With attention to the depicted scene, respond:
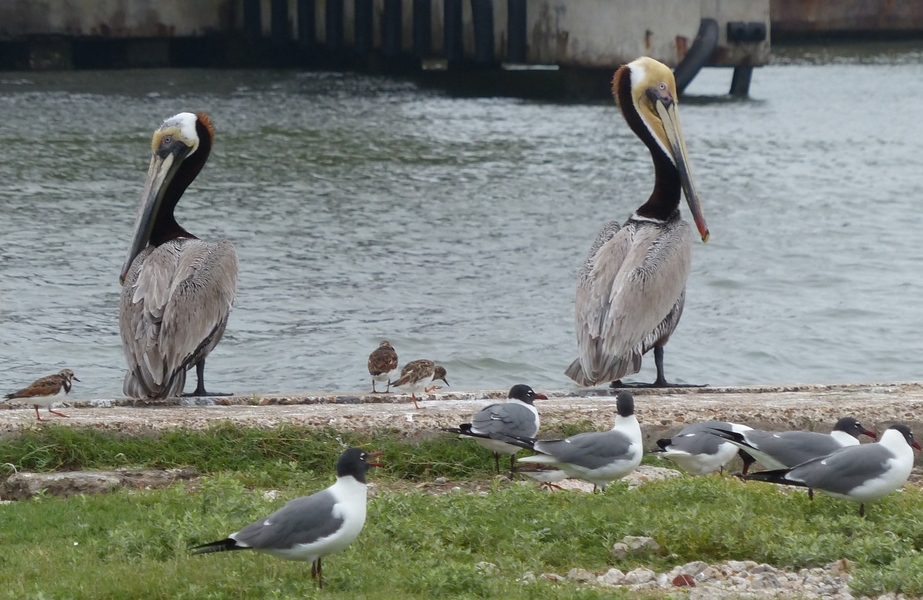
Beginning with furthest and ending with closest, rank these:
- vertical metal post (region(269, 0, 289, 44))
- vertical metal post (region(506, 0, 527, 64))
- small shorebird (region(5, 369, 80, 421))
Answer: vertical metal post (region(269, 0, 289, 44))
vertical metal post (region(506, 0, 527, 64))
small shorebird (region(5, 369, 80, 421))

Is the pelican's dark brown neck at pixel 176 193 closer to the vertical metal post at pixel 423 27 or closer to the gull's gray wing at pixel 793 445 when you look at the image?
the gull's gray wing at pixel 793 445

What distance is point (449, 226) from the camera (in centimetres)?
1966

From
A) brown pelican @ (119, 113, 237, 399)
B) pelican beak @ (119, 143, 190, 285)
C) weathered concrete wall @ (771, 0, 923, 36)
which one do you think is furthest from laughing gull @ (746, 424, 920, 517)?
weathered concrete wall @ (771, 0, 923, 36)

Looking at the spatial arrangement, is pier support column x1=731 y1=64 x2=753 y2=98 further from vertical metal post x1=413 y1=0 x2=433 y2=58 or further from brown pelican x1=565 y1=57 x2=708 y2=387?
brown pelican x1=565 y1=57 x2=708 y2=387

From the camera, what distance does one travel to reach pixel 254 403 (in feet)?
26.7

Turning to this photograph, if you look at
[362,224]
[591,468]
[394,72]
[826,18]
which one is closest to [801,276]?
[362,224]

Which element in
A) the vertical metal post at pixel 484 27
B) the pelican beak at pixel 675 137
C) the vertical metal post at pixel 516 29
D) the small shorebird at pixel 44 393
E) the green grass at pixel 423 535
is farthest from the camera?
the vertical metal post at pixel 484 27

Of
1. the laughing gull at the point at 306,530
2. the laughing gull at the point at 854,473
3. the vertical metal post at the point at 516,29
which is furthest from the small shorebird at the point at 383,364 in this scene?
the vertical metal post at the point at 516,29

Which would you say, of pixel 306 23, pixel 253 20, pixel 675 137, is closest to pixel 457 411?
pixel 675 137

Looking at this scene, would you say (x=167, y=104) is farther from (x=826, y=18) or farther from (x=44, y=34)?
(x=826, y=18)

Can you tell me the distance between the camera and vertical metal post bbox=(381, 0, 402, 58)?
34344mm

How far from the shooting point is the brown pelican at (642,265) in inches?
344

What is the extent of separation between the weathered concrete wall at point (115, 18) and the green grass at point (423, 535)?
29.4m

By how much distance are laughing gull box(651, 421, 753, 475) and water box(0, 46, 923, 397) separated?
6.21 meters
